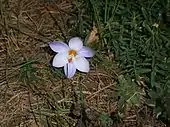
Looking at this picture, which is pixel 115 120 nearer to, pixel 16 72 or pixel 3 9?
pixel 16 72

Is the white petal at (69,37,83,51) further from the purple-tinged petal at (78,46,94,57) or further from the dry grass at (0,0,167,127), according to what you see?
the dry grass at (0,0,167,127)

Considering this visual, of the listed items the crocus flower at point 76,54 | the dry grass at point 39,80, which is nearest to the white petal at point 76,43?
the crocus flower at point 76,54

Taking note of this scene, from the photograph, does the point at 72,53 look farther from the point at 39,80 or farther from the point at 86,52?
the point at 39,80

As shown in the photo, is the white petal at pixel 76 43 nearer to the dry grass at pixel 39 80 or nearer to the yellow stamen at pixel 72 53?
the yellow stamen at pixel 72 53

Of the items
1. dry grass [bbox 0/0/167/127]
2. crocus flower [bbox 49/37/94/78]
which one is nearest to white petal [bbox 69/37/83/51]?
crocus flower [bbox 49/37/94/78]

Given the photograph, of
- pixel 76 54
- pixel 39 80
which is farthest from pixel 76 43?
pixel 39 80

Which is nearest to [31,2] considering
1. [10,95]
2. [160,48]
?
[10,95]
